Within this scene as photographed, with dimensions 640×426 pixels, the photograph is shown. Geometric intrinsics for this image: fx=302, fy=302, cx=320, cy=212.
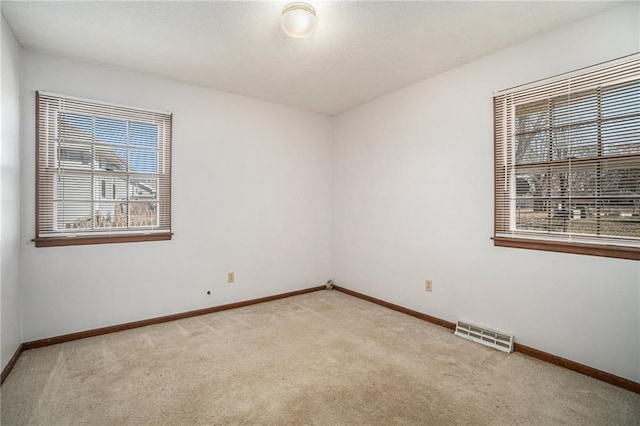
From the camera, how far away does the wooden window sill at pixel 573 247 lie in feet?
6.80

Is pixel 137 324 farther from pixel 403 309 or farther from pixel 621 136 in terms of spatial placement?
pixel 621 136

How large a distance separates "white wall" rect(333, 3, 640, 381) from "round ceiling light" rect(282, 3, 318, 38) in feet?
5.56

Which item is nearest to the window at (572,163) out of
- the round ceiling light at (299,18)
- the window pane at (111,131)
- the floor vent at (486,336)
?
the floor vent at (486,336)

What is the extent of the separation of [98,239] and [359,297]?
3.08 metres

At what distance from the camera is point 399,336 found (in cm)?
290

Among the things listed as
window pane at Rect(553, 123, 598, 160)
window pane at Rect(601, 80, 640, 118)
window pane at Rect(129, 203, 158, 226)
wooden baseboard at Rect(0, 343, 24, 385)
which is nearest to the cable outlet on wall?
window pane at Rect(553, 123, 598, 160)

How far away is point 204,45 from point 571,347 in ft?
12.5

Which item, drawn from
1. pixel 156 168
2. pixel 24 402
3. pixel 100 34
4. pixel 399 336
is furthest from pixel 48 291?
pixel 399 336

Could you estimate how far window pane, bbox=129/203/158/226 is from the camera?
3.13 meters

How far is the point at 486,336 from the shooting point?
2.72 meters

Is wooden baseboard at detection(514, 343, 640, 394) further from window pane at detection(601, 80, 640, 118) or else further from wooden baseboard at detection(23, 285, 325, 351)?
wooden baseboard at detection(23, 285, 325, 351)

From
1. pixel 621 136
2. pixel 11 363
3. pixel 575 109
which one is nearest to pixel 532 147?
pixel 575 109

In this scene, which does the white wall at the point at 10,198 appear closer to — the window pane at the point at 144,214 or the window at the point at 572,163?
the window pane at the point at 144,214

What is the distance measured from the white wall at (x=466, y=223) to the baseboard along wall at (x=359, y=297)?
0.05m
